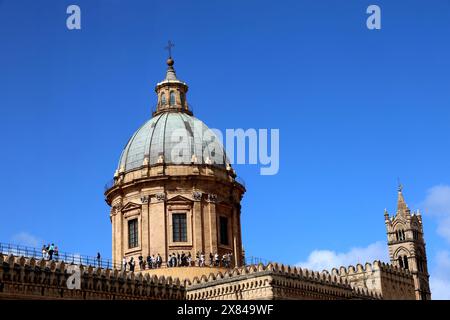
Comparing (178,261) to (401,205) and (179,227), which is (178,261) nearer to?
(179,227)

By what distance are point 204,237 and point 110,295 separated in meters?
14.0

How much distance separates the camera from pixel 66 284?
159 ft

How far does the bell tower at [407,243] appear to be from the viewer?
9612 centimetres

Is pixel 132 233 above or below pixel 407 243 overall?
below

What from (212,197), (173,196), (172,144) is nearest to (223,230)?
(212,197)

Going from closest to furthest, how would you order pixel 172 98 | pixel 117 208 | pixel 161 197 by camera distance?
pixel 161 197 < pixel 117 208 < pixel 172 98

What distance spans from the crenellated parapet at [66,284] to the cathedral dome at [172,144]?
13.4m

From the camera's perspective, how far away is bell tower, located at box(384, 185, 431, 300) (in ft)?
315

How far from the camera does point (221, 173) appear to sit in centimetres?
6656

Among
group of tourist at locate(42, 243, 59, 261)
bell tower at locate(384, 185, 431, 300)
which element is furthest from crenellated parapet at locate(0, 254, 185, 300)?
bell tower at locate(384, 185, 431, 300)

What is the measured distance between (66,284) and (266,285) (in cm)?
1249
